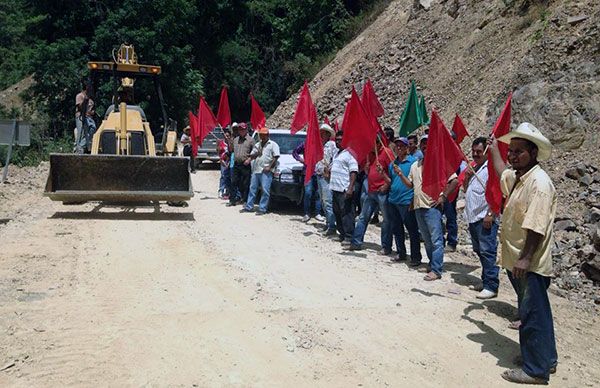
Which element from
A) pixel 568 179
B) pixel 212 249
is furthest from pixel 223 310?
pixel 568 179

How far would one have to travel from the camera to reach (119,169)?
11562 mm

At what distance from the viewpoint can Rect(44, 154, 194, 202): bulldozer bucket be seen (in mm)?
11148

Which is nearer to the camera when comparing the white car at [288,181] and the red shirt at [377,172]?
the red shirt at [377,172]

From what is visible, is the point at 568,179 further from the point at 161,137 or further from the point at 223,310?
the point at 161,137

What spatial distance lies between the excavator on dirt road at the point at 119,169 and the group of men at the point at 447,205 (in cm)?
205

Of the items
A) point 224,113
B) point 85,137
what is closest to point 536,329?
point 85,137

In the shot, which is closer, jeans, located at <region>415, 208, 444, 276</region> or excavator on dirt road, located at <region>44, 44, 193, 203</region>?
jeans, located at <region>415, 208, 444, 276</region>

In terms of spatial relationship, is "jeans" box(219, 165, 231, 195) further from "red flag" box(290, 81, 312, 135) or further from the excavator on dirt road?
"red flag" box(290, 81, 312, 135)

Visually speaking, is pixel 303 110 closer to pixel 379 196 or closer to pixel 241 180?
pixel 241 180

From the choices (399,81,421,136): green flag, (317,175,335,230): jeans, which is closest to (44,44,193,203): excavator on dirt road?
(317,175,335,230): jeans

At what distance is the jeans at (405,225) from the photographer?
8.73 m

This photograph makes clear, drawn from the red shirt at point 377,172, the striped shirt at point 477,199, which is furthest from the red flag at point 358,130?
the striped shirt at point 477,199

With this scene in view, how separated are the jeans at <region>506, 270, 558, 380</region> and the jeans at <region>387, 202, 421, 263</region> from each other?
12.3 ft

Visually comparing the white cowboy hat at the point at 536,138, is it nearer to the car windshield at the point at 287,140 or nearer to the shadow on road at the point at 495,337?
the shadow on road at the point at 495,337
